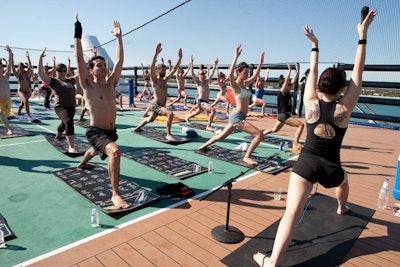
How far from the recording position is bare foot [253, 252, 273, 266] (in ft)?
8.42

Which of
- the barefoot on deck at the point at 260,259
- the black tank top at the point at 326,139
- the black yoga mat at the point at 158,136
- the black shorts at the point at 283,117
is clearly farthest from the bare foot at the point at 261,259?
the black yoga mat at the point at 158,136

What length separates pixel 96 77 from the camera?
13.9 feet

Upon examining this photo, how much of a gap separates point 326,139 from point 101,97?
3259mm

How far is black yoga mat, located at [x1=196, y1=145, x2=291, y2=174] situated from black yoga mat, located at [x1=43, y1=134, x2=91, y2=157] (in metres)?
2.80

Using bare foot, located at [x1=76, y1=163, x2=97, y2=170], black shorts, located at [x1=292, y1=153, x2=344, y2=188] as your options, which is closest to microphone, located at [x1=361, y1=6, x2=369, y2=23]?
black shorts, located at [x1=292, y1=153, x2=344, y2=188]

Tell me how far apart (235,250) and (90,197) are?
2325 mm

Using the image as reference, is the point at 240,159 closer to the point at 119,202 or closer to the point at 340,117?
the point at 119,202

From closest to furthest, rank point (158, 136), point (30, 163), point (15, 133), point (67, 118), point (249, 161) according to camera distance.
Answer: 1. point (30, 163)
2. point (249, 161)
3. point (67, 118)
4. point (15, 133)
5. point (158, 136)

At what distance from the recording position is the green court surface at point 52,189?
307 centimetres

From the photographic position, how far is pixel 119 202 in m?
3.75

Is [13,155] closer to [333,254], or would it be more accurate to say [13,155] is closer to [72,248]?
[72,248]

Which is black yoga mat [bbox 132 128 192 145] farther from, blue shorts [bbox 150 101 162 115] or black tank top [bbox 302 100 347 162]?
black tank top [bbox 302 100 347 162]

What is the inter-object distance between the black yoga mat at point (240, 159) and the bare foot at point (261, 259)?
2.72m

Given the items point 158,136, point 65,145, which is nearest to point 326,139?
point 158,136
